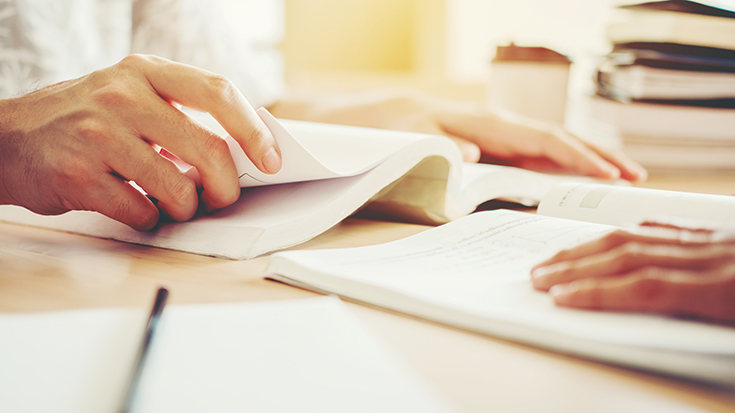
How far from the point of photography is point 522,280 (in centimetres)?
37

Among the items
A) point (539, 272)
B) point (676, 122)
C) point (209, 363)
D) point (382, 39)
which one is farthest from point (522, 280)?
point (382, 39)

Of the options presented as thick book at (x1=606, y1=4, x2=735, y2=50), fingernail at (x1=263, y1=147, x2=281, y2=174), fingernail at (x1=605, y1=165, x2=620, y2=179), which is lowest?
fingernail at (x1=605, y1=165, x2=620, y2=179)

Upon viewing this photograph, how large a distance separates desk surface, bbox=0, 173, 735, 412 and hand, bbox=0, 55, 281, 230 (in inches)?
2.2

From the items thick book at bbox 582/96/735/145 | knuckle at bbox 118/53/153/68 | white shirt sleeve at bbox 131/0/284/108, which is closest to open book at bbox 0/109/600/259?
knuckle at bbox 118/53/153/68

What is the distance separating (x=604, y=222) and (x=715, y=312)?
279mm

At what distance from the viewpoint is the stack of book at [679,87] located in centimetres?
96

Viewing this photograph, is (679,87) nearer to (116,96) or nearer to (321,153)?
(321,153)

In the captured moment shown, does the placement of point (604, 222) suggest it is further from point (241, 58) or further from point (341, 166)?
point (241, 58)

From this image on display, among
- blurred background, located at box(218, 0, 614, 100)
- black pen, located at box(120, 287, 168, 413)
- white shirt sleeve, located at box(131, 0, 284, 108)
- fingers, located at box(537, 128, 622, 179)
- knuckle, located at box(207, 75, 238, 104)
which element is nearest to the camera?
black pen, located at box(120, 287, 168, 413)

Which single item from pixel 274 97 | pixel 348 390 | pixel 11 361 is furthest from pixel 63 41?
pixel 348 390

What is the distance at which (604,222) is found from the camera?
0.55m

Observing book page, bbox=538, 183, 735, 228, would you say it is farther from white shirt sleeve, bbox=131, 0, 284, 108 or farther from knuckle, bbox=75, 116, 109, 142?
white shirt sleeve, bbox=131, 0, 284, 108

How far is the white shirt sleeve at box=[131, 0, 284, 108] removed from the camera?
4.31ft

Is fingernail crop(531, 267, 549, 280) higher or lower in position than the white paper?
lower
